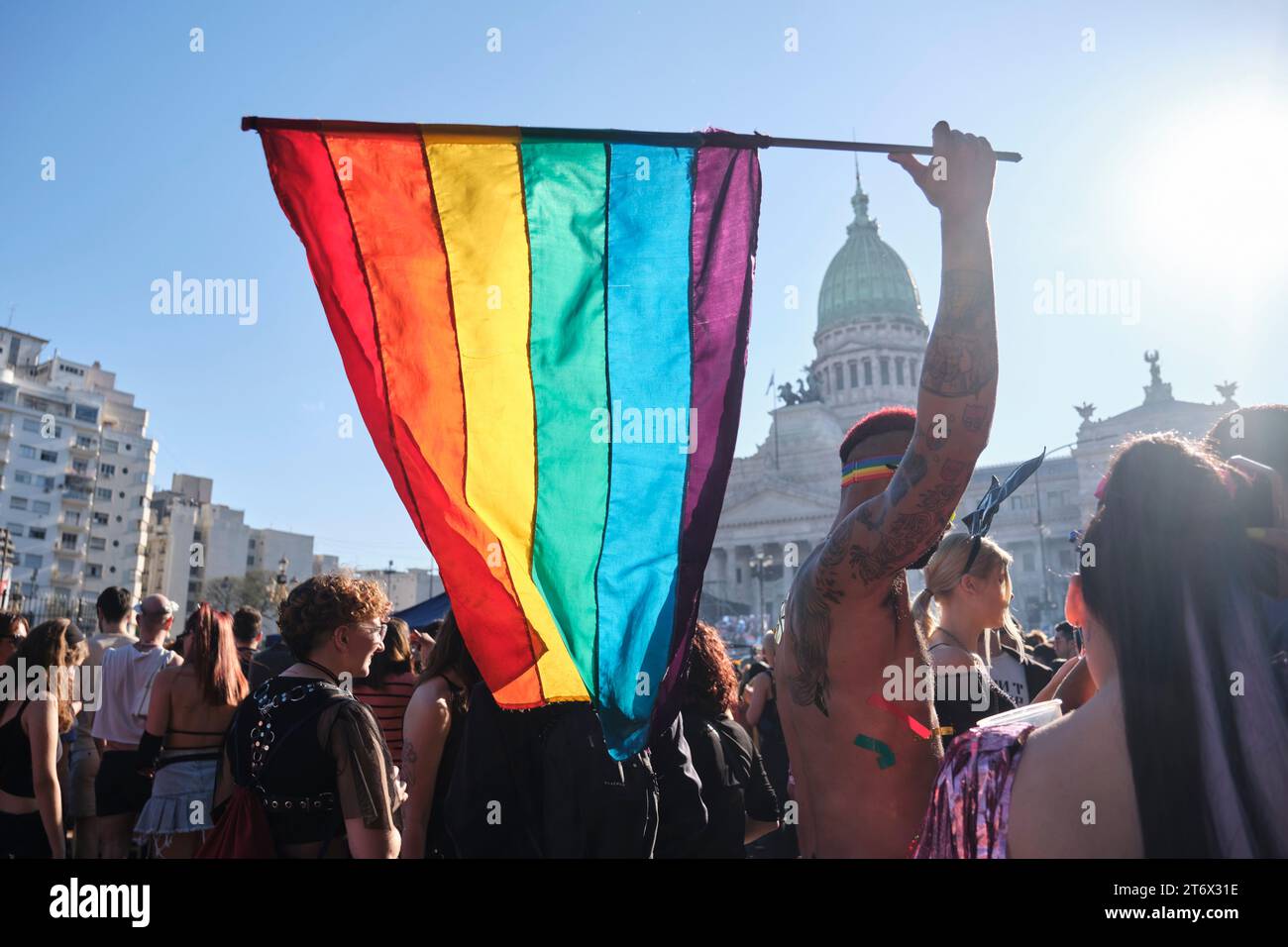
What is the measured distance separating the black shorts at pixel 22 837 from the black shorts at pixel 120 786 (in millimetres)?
744

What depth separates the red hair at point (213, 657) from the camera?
4.78 meters

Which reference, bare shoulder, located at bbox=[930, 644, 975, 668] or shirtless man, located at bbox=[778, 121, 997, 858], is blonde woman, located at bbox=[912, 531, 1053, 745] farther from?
shirtless man, located at bbox=[778, 121, 997, 858]

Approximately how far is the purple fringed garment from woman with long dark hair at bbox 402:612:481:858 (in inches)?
79.9

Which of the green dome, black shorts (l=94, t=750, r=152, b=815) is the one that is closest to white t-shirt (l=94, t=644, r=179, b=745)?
black shorts (l=94, t=750, r=152, b=815)

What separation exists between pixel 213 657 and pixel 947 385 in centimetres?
413

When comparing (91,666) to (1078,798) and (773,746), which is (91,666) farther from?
(1078,798)

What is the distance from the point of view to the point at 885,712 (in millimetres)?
2416

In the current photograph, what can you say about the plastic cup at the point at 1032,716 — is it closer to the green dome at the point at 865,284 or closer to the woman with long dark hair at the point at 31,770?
the woman with long dark hair at the point at 31,770

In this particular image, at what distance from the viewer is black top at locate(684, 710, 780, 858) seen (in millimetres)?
3570

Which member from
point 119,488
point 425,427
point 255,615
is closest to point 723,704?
point 425,427

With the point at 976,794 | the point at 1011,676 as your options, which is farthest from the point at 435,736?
the point at 1011,676

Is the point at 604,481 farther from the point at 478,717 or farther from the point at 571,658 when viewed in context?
the point at 478,717

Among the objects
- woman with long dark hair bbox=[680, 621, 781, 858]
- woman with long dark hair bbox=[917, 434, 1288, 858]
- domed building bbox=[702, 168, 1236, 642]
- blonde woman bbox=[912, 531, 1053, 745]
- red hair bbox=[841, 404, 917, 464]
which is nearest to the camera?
woman with long dark hair bbox=[917, 434, 1288, 858]

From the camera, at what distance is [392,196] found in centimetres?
263
